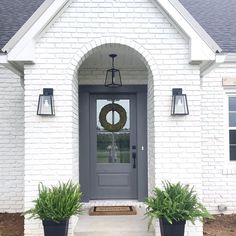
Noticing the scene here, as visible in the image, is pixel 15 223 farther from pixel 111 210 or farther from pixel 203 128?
pixel 203 128

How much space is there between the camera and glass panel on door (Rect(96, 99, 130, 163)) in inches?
289

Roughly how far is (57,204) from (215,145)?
12.7 ft

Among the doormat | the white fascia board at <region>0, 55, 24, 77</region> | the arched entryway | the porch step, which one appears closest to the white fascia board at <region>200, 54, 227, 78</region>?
the arched entryway

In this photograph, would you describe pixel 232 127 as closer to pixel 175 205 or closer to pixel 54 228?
pixel 175 205

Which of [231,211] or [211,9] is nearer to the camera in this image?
[231,211]

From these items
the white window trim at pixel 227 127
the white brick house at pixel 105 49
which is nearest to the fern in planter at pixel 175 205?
the white brick house at pixel 105 49

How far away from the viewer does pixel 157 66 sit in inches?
211

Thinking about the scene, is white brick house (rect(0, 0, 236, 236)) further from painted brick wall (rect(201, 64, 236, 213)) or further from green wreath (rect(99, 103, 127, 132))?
green wreath (rect(99, 103, 127, 132))

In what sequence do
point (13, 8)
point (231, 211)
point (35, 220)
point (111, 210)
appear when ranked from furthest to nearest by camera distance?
point (13, 8)
point (231, 211)
point (111, 210)
point (35, 220)

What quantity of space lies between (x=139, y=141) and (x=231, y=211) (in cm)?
236

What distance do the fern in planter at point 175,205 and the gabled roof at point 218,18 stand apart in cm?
369

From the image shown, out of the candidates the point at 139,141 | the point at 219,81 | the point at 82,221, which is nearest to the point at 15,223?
the point at 82,221

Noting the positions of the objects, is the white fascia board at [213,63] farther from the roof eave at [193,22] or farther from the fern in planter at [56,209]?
the fern in planter at [56,209]

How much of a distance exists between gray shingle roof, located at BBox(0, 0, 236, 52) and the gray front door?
2344 millimetres
